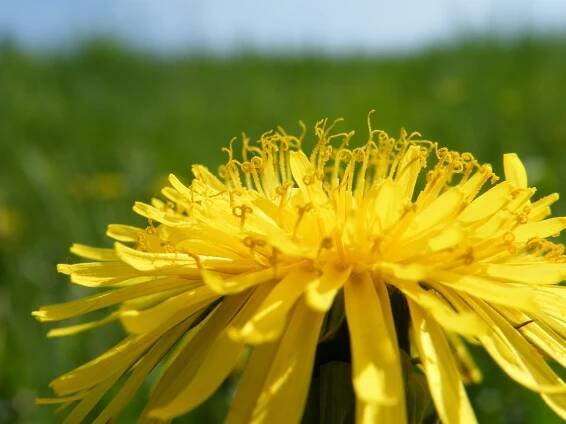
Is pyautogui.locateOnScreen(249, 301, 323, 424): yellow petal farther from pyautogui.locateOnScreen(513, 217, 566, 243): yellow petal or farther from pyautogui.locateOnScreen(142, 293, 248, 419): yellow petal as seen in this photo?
pyautogui.locateOnScreen(513, 217, 566, 243): yellow petal

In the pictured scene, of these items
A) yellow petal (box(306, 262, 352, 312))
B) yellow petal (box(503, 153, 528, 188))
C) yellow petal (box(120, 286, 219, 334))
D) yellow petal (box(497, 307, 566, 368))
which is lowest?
yellow petal (box(497, 307, 566, 368))

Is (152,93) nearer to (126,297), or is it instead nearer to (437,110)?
(437,110)

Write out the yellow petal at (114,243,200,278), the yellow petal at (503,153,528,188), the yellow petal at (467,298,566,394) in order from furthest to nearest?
1. the yellow petal at (503,153,528,188)
2. the yellow petal at (114,243,200,278)
3. the yellow petal at (467,298,566,394)

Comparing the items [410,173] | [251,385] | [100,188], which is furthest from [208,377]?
[100,188]

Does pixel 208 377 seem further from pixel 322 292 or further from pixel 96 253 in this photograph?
pixel 96 253

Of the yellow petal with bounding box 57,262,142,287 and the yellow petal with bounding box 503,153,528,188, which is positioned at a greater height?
the yellow petal with bounding box 503,153,528,188

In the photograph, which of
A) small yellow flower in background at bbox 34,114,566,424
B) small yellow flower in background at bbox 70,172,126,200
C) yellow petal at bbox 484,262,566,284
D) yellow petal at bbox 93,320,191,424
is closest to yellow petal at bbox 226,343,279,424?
small yellow flower in background at bbox 34,114,566,424

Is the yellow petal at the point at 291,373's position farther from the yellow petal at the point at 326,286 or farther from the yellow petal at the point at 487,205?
the yellow petal at the point at 487,205

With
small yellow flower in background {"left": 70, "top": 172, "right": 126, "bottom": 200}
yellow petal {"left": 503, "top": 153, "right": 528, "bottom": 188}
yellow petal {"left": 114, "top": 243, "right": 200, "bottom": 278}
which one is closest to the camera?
yellow petal {"left": 114, "top": 243, "right": 200, "bottom": 278}

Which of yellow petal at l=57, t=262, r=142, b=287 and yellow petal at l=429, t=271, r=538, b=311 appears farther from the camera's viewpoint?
yellow petal at l=57, t=262, r=142, b=287
